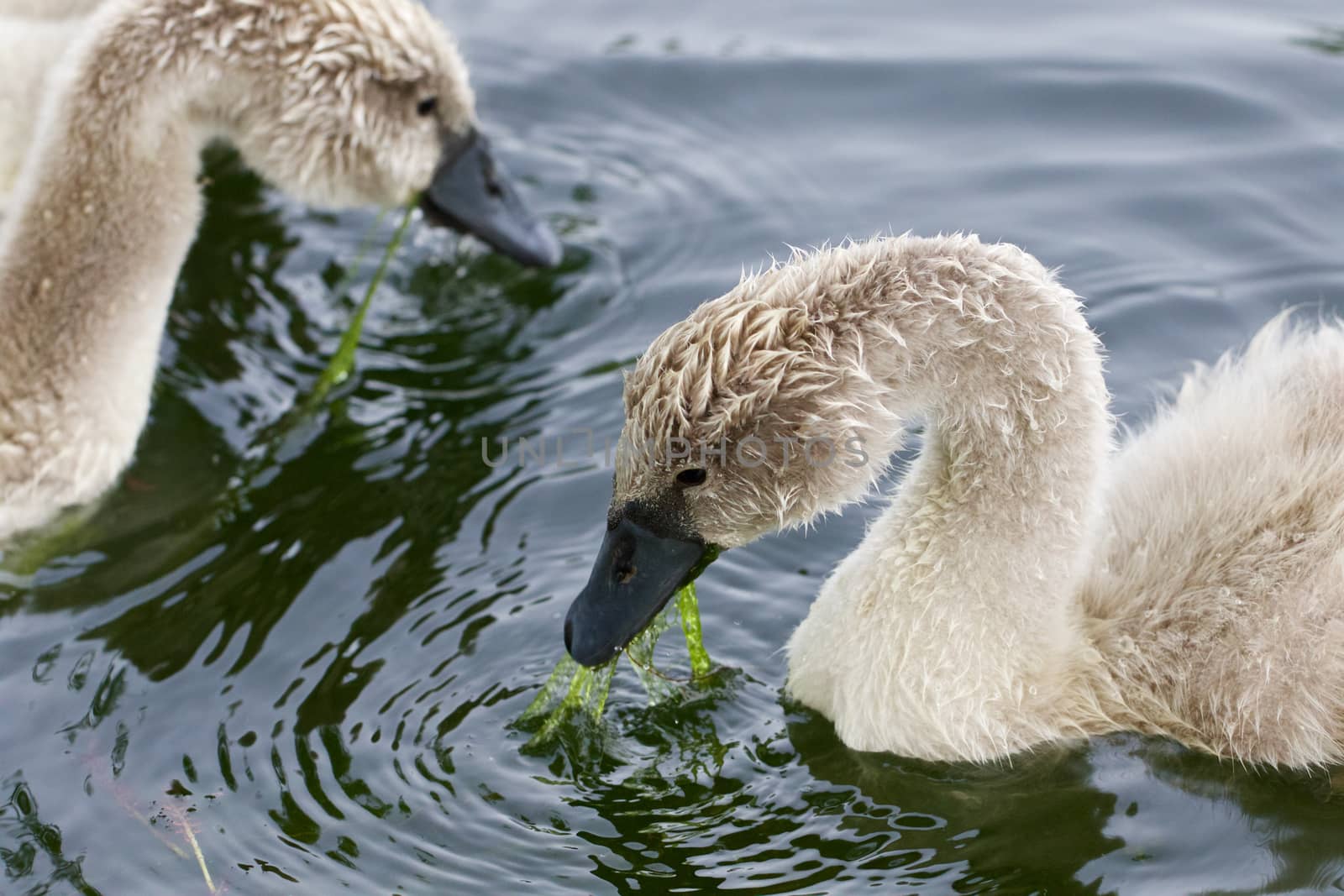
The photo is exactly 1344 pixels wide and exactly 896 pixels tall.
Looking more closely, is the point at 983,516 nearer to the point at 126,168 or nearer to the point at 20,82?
the point at 126,168

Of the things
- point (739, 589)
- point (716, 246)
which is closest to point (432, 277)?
point (716, 246)

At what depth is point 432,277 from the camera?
790cm

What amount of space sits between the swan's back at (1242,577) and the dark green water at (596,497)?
24 cm

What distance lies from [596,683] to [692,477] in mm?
954

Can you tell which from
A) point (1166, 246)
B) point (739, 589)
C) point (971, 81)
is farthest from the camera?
point (971, 81)

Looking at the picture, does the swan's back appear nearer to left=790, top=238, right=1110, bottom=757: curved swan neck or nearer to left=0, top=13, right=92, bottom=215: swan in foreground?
left=790, top=238, right=1110, bottom=757: curved swan neck

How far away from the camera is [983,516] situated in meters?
4.87

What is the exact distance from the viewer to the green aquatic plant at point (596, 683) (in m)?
5.11

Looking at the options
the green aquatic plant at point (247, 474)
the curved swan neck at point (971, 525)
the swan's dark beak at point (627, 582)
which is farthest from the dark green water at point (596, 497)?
the swan's dark beak at point (627, 582)

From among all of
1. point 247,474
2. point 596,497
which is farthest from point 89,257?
point 596,497

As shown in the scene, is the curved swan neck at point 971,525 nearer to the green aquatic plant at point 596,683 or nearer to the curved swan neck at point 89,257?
the green aquatic plant at point 596,683

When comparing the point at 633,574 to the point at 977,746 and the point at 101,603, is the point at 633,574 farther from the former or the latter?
the point at 101,603

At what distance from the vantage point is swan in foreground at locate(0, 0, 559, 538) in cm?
615

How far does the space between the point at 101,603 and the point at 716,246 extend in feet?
10.9
